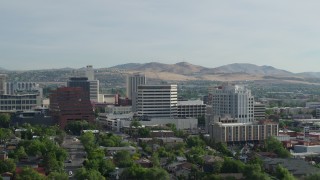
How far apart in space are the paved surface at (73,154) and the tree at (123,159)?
1315 mm

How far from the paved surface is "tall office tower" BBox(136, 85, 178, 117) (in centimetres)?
1399

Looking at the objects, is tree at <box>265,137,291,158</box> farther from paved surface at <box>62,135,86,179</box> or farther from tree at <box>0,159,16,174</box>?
tree at <box>0,159,16,174</box>

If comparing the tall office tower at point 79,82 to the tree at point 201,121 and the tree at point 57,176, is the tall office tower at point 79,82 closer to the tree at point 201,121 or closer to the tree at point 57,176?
the tree at point 201,121

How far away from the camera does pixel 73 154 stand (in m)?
24.8

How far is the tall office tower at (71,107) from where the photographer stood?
39.3 metres

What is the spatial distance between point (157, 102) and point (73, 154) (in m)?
20.0

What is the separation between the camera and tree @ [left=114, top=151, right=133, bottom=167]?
22.0 m

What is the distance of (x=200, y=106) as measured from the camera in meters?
44.7

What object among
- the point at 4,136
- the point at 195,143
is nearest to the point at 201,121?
the point at 195,143

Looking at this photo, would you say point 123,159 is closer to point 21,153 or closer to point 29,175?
point 21,153

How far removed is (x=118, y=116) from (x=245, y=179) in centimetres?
2433

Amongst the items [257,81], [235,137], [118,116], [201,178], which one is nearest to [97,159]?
[201,178]

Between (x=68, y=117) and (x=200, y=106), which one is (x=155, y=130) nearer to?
(x=68, y=117)

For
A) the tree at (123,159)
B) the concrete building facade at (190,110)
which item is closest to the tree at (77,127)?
the concrete building facade at (190,110)
